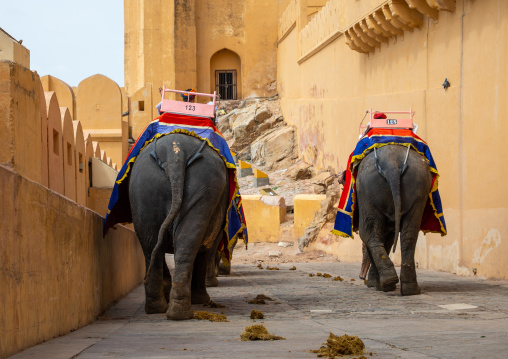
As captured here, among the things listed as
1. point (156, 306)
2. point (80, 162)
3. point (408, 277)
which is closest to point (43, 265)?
point (156, 306)

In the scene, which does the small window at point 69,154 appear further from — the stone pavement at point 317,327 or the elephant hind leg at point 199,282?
the elephant hind leg at point 199,282

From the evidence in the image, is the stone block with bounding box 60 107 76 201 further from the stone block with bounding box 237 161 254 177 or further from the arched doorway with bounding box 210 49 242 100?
the arched doorway with bounding box 210 49 242 100

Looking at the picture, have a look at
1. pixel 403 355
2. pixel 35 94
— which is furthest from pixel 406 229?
pixel 403 355

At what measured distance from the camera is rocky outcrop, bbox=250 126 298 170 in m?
33.1

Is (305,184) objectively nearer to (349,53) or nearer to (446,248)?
(349,53)

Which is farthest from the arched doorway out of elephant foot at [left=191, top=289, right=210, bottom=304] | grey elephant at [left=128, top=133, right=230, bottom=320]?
grey elephant at [left=128, top=133, right=230, bottom=320]

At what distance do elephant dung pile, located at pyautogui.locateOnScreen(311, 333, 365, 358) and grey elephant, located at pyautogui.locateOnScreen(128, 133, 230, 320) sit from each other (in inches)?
85.5

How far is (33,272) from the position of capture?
4504 mm

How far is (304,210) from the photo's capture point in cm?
2253

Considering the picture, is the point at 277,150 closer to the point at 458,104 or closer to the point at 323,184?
the point at 323,184

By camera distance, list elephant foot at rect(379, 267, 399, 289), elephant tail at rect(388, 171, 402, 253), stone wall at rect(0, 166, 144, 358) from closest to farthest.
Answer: stone wall at rect(0, 166, 144, 358) → elephant tail at rect(388, 171, 402, 253) → elephant foot at rect(379, 267, 399, 289)

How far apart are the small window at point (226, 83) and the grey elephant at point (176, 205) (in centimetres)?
3389

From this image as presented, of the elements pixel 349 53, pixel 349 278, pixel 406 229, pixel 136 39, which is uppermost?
pixel 136 39

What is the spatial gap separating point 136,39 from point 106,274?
3281cm
